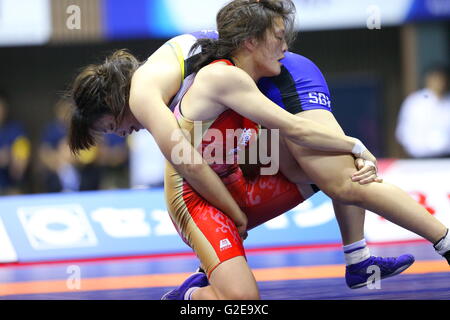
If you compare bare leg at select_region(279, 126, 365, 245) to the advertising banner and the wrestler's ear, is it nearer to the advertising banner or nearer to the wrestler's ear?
the wrestler's ear

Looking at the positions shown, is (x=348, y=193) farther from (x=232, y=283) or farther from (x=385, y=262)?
(x=232, y=283)

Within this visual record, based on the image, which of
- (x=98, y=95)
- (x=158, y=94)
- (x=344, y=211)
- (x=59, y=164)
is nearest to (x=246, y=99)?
(x=158, y=94)

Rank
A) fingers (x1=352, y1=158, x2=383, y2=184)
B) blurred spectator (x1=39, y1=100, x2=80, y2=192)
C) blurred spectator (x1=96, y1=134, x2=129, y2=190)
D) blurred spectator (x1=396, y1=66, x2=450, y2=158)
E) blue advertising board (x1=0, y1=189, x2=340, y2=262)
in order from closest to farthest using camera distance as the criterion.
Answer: fingers (x1=352, y1=158, x2=383, y2=184), blue advertising board (x1=0, y1=189, x2=340, y2=262), blurred spectator (x1=396, y1=66, x2=450, y2=158), blurred spectator (x1=39, y1=100, x2=80, y2=192), blurred spectator (x1=96, y1=134, x2=129, y2=190)

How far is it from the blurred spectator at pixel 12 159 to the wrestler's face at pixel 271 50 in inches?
211

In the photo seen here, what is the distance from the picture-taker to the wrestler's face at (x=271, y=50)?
362 centimetres

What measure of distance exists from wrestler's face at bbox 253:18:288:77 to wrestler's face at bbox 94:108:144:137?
608 millimetres

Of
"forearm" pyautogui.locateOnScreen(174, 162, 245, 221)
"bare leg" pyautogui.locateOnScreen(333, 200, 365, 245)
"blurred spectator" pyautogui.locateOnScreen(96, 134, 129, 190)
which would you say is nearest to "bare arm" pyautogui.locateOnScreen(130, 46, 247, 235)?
"forearm" pyautogui.locateOnScreen(174, 162, 245, 221)

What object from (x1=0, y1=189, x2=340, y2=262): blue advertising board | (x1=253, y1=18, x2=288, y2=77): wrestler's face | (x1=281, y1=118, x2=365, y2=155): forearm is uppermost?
(x1=253, y1=18, x2=288, y2=77): wrestler's face

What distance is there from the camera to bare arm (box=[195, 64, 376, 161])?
3439mm

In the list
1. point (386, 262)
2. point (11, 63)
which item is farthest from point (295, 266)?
point (11, 63)

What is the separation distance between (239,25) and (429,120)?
15.3ft

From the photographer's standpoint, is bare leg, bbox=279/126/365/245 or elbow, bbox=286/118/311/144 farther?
bare leg, bbox=279/126/365/245

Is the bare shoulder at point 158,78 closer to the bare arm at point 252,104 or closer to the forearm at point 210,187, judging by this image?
the bare arm at point 252,104
